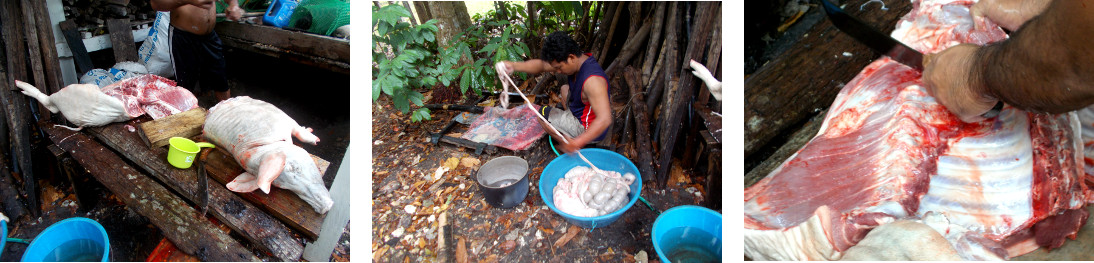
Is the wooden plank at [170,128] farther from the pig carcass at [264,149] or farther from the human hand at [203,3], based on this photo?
the human hand at [203,3]

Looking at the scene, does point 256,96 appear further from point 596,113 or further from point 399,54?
point 596,113

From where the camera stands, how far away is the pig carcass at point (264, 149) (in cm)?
224

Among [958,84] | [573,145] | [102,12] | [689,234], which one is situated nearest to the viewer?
[958,84]

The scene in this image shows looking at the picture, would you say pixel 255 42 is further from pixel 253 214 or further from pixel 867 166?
pixel 867 166

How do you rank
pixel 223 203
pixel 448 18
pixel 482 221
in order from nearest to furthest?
pixel 223 203 < pixel 482 221 < pixel 448 18

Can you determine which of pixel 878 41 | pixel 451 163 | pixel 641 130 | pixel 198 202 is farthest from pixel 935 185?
pixel 198 202

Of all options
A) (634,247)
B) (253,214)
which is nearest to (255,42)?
(253,214)

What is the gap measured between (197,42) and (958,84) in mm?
5288

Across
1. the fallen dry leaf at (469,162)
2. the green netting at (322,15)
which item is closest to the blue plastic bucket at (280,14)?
the green netting at (322,15)

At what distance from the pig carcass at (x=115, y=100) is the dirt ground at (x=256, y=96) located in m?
0.60

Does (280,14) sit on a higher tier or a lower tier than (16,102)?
higher

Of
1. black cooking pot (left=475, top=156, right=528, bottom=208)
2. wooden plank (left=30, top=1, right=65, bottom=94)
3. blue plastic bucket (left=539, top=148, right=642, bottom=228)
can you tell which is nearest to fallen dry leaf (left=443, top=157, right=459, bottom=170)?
black cooking pot (left=475, top=156, right=528, bottom=208)

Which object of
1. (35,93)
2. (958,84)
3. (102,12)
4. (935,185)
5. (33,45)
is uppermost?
(102,12)

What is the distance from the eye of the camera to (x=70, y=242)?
219 cm
